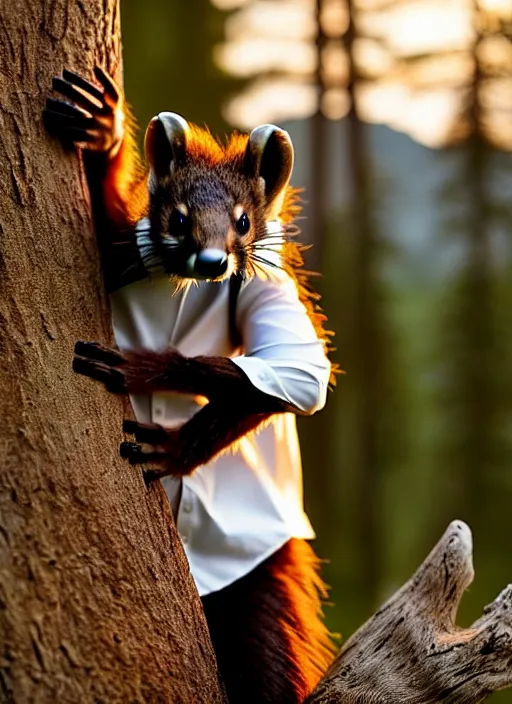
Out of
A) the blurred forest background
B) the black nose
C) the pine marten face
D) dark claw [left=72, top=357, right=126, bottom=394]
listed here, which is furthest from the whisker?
the blurred forest background

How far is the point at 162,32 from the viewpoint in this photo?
3488mm

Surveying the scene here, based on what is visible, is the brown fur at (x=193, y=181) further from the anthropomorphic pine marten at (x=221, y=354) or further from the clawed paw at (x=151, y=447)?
the clawed paw at (x=151, y=447)

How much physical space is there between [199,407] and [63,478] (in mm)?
304

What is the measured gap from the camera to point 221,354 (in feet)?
4.33

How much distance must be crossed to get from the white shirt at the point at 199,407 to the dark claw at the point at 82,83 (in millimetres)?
252

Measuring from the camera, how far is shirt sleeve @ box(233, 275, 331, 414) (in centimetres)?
115

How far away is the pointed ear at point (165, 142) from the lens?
1171 millimetres

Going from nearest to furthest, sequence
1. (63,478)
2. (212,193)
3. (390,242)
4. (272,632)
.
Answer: (63,478)
(212,193)
(272,632)
(390,242)

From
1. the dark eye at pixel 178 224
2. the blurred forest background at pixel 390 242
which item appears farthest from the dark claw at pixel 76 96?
the blurred forest background at pixel 390 242

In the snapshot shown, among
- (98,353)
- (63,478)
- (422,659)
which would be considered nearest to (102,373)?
(98,353)

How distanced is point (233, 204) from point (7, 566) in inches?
20.0

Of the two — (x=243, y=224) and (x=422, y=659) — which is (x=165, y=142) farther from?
(x=422, y=659)

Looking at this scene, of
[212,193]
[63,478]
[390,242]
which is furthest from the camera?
[390,242]

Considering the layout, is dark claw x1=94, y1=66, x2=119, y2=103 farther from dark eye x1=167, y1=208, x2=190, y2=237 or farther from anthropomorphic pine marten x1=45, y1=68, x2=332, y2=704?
dark eye x1=167, y1=208, x2=190, y2=237
